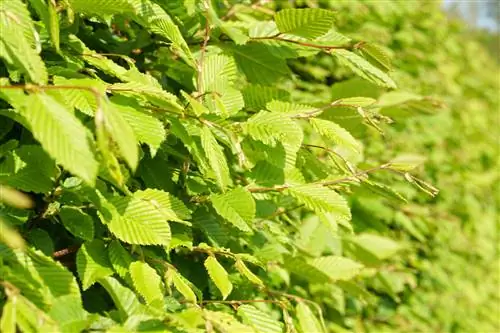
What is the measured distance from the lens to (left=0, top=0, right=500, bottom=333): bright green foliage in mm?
1060

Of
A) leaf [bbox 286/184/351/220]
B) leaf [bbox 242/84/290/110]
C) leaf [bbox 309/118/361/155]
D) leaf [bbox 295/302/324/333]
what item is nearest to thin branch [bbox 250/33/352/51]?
leaf [bbox 242/84/290/110]

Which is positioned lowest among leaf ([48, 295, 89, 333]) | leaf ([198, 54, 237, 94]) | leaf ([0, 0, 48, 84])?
leaf ([48, 295, 89, 333])

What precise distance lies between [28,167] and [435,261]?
3.46 metres

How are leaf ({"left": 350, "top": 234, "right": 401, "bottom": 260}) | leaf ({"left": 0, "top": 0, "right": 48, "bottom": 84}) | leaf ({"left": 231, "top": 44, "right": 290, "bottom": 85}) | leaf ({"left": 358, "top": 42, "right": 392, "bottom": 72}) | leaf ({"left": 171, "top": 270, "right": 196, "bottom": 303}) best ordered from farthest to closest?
1. leaf ({"left": 350, "top": 234, "right": 401, "bottom": 260})
2. leaf ({"left": 231, "top": 44, "right": 290, "bottom": 85})
3. leaf ({"left": 358, "top": 42, "right": 392, "bottom": 72})
4. leaf ({"left": 171, "top": 270, "right": 196, "bottom": 303})
5. leaf ({"left": 0, "top": 0, "right": 48, "bottom": 84})

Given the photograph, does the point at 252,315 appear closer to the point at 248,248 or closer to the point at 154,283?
the point at 154,283

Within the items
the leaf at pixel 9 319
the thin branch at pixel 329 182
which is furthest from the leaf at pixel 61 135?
the thin branch at pixel 329 182

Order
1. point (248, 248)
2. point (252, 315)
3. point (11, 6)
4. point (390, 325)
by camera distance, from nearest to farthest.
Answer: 1. point (11, 6)
2. point (252, 315)
3. point (248, 248)
4. point (390, 325)

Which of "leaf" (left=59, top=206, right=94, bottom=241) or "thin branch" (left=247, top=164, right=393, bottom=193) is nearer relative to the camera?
"leaf" (left=59, top=206, right=94, bottom=241)

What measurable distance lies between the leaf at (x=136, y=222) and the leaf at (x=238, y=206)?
0.69 feet

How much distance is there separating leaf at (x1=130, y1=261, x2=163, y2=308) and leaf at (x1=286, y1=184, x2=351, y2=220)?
0.45 m

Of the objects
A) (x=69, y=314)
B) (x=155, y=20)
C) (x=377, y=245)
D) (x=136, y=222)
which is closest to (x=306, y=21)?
(x=155, y=20)

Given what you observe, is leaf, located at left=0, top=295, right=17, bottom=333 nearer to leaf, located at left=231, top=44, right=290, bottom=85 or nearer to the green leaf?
the green leaf

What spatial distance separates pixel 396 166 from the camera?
5.18 feet

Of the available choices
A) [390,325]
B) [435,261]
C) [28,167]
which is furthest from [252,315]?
A: [435,261]
